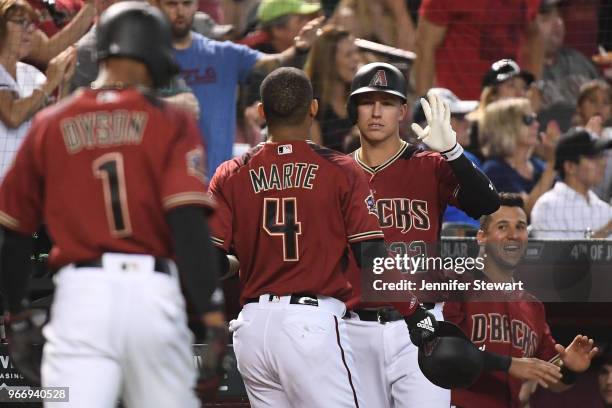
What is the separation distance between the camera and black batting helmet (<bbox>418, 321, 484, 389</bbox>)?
5410mm

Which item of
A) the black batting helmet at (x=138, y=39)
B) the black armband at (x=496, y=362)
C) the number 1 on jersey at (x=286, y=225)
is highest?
the black batting helmet at (x=138, y=39)

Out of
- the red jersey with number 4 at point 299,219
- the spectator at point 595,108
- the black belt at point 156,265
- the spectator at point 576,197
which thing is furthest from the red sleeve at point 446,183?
the spectator at point 595,108

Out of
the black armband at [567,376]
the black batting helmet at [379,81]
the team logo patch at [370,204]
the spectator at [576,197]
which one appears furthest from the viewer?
the spectator at [576,197]

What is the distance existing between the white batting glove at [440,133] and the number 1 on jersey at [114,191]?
198 centimetres

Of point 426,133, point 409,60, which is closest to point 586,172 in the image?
point 409,60

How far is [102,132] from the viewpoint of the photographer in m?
3.81

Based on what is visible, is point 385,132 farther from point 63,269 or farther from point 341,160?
point 63,269

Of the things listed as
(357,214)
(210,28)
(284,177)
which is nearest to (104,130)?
(284,177)

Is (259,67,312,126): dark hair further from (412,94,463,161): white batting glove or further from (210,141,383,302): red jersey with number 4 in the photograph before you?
(412,94,463,161): white batting glove

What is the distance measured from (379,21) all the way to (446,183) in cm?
267

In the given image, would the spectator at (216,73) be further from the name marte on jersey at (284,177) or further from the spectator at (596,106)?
the spectator at (596,106)

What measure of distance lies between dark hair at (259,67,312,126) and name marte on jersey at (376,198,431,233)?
743 millimetres

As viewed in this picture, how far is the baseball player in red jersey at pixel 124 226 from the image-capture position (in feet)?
12.2

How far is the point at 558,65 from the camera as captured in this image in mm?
8750
